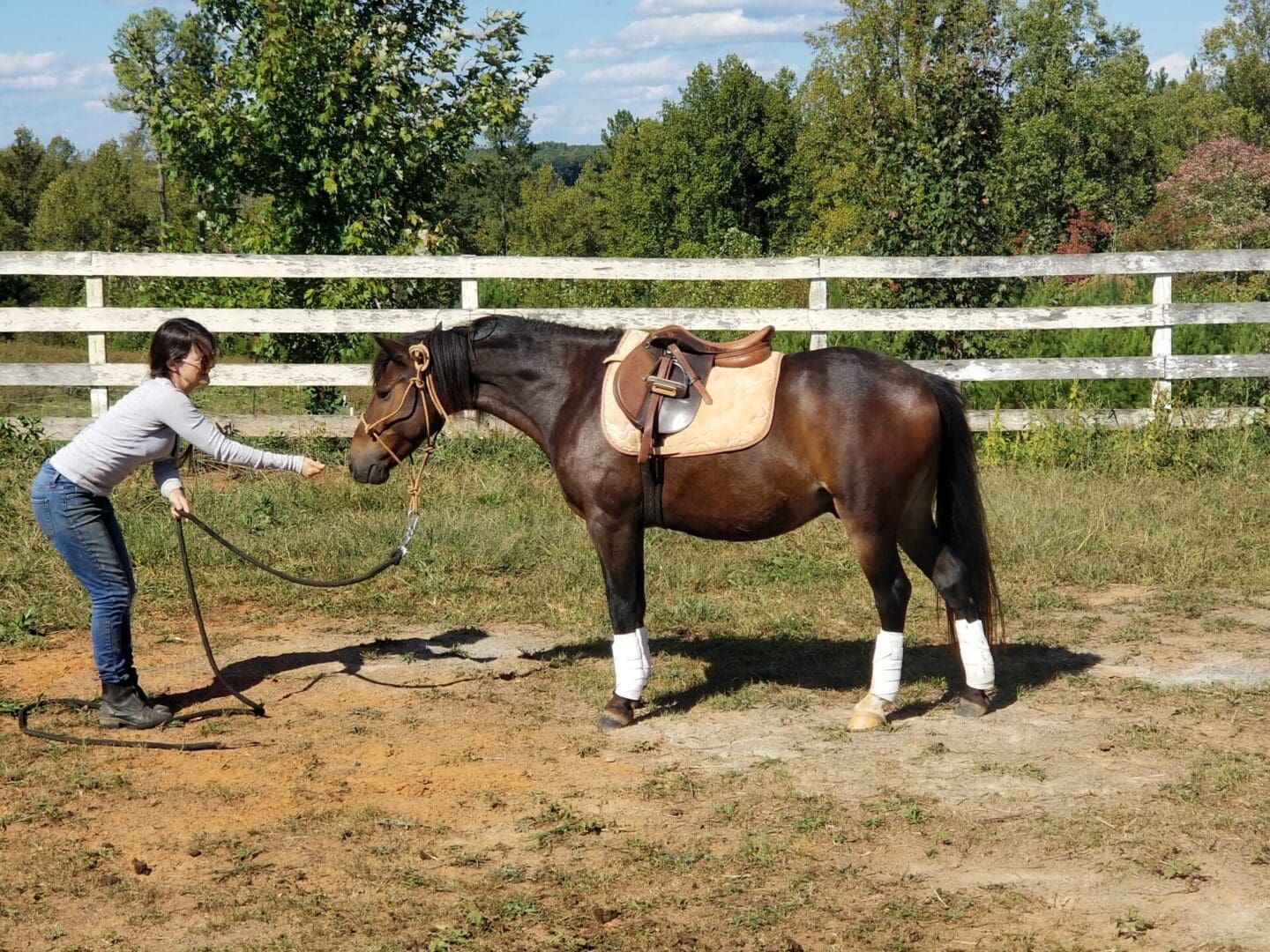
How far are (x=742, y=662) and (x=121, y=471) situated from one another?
3.14 metres

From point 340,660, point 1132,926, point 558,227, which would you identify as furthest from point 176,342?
point 558,227

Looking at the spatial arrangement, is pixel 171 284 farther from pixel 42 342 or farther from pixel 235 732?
pixel 42 342

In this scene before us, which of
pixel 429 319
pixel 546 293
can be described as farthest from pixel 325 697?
pixel 546 293

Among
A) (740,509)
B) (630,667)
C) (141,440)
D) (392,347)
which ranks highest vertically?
(392,347)

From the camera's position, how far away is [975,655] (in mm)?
5801

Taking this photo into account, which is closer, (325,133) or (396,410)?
(396,410)

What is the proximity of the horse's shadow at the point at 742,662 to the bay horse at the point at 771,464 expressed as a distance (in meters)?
0.40

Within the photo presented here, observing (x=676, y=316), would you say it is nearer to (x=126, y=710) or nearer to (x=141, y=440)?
(x=141, y=440)

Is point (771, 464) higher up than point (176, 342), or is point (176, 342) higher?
point (176, 342)

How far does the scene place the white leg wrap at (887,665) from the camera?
570 cm

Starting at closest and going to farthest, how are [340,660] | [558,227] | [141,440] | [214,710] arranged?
[141,440]
[214,710]
[340,660]
[558,227]

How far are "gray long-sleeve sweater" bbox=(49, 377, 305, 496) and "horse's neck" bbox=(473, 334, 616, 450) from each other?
3.07 ft

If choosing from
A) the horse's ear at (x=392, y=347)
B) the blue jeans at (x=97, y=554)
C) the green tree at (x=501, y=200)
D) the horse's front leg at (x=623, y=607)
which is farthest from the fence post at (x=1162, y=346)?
the green tree at (x=501, y=200)

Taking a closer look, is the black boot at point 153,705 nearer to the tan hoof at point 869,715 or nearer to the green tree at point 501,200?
the tan hoof at point 869,715
